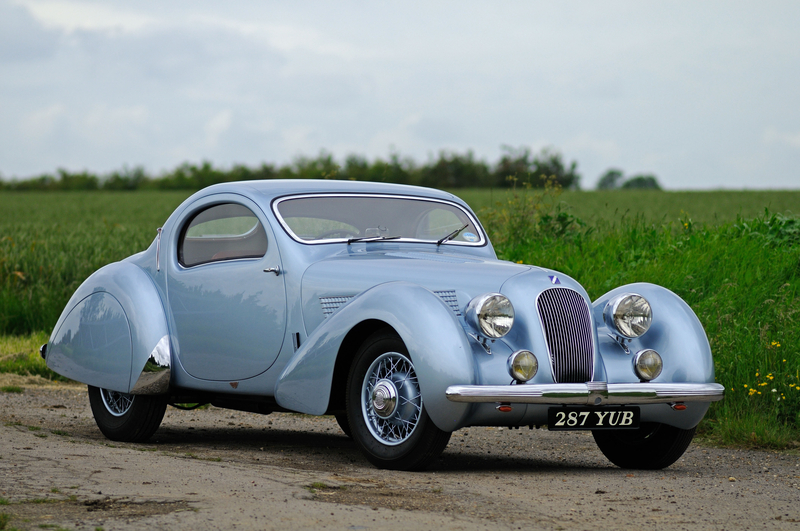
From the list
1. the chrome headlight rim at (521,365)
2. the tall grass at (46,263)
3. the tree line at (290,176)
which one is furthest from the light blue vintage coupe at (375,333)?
the tree line at (290,176)

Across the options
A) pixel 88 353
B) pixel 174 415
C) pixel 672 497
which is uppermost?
pixel 88 353

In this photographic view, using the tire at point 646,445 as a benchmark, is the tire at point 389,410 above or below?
above

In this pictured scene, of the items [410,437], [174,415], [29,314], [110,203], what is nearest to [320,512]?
[410,437]

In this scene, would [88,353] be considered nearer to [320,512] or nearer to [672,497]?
[320,512]

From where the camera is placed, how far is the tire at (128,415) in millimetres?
6973

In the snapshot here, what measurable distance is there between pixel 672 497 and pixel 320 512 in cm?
199

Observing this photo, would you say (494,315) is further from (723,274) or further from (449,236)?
(723,274)

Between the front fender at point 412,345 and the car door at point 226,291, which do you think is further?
the car door at point 226,291

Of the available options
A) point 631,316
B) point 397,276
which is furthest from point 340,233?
point 631,316

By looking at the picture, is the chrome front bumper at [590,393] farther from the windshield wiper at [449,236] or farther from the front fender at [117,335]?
the front fender at [117,335]

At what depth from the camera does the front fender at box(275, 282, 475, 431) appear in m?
5.02

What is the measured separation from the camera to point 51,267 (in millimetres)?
15078

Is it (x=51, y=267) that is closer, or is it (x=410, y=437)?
(x=410, y=437)

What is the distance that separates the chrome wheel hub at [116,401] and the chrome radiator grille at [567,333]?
3476 millimetres
